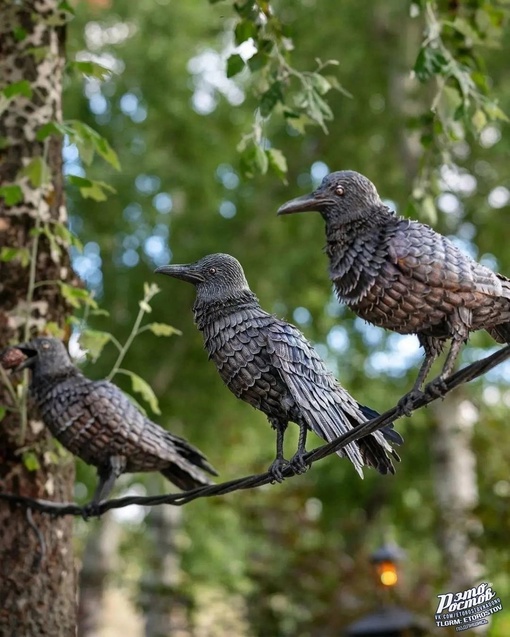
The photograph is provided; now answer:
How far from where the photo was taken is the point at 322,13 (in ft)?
28.0

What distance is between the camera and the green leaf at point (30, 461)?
3.05m

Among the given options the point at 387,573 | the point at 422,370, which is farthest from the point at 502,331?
the point at 387,573

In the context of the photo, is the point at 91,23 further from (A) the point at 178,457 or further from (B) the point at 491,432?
(A) the point at 178,457

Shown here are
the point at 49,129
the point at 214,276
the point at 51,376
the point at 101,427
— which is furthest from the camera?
the point at 49,129

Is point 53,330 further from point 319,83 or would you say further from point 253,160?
point 319,83

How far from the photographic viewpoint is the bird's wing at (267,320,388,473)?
2070mm

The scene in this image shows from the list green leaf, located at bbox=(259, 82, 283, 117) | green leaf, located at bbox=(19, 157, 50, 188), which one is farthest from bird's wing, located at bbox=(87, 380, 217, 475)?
green leaf, located at bbox=(259, 82, 283, 117)

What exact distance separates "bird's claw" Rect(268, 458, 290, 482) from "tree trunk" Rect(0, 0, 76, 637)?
1.16 m

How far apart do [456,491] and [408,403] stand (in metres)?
5.79

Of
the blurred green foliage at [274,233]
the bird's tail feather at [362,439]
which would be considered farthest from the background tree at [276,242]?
the bird's tail feather at [362,439]

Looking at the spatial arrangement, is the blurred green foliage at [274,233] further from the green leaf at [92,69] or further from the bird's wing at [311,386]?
the bird's wing at [311,386]

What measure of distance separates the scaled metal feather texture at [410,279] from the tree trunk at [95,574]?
769 centimetres

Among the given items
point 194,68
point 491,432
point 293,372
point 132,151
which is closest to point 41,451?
point 293,372

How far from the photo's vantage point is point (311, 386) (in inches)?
83.7
